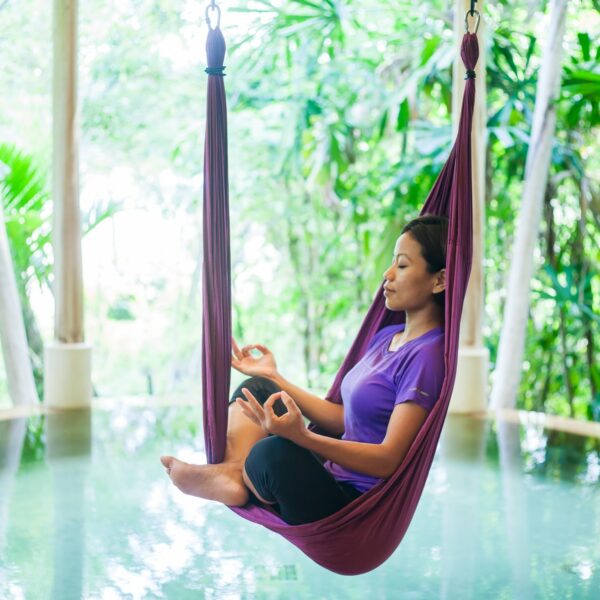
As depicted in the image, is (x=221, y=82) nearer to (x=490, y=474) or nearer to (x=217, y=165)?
(x=217, y=165)

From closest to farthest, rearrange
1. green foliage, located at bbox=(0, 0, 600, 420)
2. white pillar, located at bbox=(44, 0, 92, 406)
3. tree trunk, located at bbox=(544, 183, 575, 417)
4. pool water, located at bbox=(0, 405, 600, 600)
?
pool water, located at bbox=(0, 405, 600, 600) → white pillar, located at bbox=(44, 0, 92, 406) → green foliage, located at bbox=(0, 0, 600, 420) → tree trunk, located at bbox=(544, 183, 575, 417)

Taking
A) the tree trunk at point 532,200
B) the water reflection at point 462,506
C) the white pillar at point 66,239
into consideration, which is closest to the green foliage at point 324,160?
the tree trunk at point 532,200

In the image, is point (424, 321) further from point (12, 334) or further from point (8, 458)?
point (12, 334)

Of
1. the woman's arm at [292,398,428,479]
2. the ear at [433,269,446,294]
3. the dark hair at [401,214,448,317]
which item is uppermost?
the dark hair at [401,214,448,317]

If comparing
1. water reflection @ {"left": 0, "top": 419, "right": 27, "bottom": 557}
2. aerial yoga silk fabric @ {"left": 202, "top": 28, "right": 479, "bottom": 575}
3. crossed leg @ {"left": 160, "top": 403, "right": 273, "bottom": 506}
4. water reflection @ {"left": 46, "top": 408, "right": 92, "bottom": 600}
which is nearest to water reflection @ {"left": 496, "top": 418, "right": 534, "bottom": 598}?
aerial yoga silk fabric @ {"left": 202, "top": 28, "right": 479, "bottom": 575}

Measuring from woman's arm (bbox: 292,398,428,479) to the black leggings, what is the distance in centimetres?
6

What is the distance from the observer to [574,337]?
550 cm

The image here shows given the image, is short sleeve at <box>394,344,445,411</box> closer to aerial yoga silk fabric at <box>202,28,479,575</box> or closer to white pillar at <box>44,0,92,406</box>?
aerial yoga silk fabric at <box>202,28,479,575</box>

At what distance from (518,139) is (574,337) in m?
1.23

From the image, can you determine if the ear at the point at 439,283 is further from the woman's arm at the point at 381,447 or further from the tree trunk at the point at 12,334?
the tree trunk at the point at 12,334

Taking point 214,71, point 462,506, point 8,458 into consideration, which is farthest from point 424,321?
point 8,458

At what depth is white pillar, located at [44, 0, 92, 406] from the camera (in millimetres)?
4219

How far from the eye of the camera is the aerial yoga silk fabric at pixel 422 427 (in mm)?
1902

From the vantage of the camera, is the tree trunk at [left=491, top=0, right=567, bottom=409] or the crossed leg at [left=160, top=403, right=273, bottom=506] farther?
the tree trunk at [left=491, top=0, right=567, bottom=409]
